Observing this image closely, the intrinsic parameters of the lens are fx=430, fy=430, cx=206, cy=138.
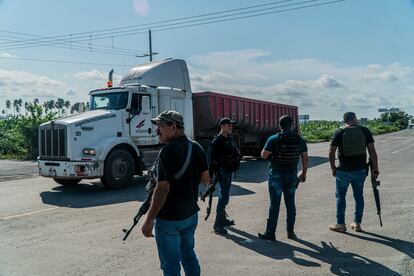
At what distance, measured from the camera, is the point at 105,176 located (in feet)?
36.5

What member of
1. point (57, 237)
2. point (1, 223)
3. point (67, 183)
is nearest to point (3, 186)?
point (67, 183)

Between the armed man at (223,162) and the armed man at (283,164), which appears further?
the armed man at (223,162)

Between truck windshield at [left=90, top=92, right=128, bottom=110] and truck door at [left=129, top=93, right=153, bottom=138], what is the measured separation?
0.84ft

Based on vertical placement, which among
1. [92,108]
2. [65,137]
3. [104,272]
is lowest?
[104,272]

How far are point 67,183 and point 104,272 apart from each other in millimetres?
8099

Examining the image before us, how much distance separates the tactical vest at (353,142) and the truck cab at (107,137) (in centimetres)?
671

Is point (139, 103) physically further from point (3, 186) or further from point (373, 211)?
point (373, 211)

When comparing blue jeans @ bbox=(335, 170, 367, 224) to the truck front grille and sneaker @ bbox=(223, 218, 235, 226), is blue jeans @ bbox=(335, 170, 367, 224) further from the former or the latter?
the truck front grille

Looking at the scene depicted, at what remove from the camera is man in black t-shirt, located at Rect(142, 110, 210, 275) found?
335cm

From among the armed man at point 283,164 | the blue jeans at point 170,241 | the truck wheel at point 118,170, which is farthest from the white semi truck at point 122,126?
the blue jeans at point 170,241

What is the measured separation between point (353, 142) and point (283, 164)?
1178 millimetres

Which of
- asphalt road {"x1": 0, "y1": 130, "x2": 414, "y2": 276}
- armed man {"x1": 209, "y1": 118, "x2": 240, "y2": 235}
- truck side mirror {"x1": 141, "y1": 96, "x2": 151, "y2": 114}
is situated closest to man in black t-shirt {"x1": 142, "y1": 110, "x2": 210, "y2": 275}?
asphalt road {"x1": 0, "y1": 130, "x2": 414, "y2": 276}

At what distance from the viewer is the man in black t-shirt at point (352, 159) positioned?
6301mm

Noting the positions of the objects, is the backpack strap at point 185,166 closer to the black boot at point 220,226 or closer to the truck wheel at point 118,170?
the black boot at point 220,226
